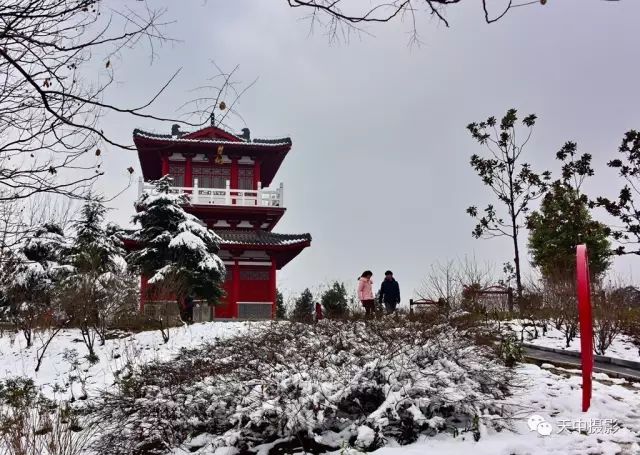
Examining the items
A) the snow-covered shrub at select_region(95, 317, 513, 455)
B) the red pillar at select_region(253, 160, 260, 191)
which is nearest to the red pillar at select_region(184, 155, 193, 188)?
the red pillar at select_region(253, 160, 260, 191)

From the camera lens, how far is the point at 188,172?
2033 cm

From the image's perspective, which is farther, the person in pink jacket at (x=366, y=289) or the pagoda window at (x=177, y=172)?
the pagoda window at (x=177, y=172)

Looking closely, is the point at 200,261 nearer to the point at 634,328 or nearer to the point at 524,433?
the point at 634,328

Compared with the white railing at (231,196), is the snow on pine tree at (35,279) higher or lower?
lower

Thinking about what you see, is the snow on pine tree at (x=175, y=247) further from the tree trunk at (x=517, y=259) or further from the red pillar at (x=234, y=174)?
the tree trunk at (x=517, y=259)

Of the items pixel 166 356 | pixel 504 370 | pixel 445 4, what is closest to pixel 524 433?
pixel 504 370

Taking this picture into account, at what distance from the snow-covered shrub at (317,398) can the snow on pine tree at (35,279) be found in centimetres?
545

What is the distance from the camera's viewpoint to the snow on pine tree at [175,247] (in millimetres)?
15477

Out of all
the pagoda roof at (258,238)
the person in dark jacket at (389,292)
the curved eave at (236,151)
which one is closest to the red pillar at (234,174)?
the curved eave at (236,151)

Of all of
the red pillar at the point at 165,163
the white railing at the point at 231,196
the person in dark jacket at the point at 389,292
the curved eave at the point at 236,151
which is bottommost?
the person in dark jacket at the point at 389,292

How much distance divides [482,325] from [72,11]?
616cm

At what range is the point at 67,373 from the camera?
10.9 m

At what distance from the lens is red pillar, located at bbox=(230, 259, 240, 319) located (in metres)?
19.2

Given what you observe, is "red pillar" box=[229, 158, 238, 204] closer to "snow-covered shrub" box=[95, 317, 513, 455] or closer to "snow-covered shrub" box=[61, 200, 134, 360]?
"snow-covered shrub" box=[61, 200, 134, 360]
